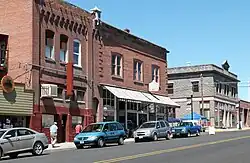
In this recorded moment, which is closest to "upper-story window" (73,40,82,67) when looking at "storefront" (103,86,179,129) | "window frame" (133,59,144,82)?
"storefront" (103,86,179,129)

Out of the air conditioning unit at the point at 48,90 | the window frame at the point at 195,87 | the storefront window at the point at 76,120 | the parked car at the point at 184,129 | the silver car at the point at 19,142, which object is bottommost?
the parked car at the point at 184,129

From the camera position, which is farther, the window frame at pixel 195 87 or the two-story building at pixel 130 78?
the window frame at pixel 195 87

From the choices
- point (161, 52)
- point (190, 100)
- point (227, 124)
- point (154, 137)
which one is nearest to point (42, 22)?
point (154, 137)

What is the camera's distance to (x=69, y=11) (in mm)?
34875

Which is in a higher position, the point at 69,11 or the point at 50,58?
the point at 69,11

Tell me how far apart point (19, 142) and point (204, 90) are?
51.6 m

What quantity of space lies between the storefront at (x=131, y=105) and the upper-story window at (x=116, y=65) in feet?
5.15

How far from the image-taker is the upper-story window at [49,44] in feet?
107

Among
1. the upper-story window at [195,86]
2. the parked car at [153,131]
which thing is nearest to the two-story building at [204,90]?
the upper-story window at [195,86]

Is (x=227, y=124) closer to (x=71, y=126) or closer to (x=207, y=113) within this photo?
(x=207, y=113)

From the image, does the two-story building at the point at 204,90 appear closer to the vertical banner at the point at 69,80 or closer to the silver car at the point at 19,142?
the vertical banner at the point at 69,80

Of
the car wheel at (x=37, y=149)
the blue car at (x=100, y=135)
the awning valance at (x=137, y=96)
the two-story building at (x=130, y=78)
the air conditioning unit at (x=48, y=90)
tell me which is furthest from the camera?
the two-story building at (x=130, y=78)

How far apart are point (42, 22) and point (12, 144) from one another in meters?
12.5

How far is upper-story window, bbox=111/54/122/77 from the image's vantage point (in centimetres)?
4050
